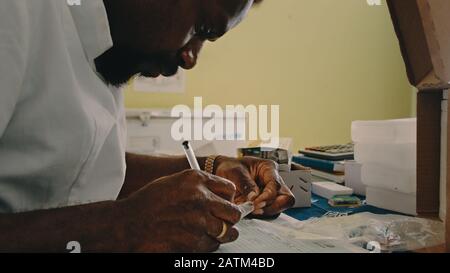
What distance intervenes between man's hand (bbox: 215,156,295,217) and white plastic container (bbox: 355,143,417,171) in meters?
0.23

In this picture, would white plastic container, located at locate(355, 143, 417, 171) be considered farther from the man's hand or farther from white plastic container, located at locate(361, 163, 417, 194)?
the man's hand

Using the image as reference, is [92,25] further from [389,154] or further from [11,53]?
[389,154]

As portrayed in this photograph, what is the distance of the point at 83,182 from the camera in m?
0.52

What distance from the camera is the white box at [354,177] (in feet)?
2.99

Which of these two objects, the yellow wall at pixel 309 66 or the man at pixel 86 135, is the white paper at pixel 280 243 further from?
the yellow wall at pixel 309 66

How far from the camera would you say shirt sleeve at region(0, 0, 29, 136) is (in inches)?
14.3

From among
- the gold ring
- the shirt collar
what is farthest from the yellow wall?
the gold ring

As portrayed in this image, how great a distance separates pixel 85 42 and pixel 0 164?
0.19 m

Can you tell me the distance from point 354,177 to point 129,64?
60 cm

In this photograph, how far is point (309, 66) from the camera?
6.55ft

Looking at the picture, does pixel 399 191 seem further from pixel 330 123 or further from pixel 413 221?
pixel 330 123

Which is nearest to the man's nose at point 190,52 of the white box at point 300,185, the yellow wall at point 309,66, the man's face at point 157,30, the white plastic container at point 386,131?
the man's face at point 157,30

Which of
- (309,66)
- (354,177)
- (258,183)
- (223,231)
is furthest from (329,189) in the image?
(309,66)
